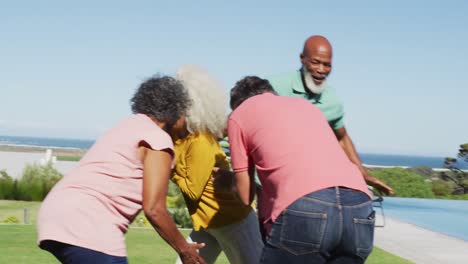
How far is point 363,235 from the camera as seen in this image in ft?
11.9

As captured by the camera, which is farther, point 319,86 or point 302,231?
point 319,86

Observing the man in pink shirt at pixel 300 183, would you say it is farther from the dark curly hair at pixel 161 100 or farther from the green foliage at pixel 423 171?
the green foliage at pixel 423 171

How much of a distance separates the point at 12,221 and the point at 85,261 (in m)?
10.0

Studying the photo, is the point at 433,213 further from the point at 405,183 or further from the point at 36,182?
the point at 36,182

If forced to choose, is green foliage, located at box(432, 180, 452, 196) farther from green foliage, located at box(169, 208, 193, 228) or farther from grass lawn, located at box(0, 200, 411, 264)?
grass lawn, located at box(0, 200, 411, 264)

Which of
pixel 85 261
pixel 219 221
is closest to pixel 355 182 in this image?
pixel 85 261

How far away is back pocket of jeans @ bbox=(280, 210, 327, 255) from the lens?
350cm

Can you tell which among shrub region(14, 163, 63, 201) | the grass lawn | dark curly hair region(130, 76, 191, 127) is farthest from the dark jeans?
shrub region(14, 163, 63, 201)

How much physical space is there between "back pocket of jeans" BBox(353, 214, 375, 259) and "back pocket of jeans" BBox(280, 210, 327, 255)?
0.18 metres

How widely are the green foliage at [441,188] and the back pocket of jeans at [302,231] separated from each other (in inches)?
913

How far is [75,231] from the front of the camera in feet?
11.8

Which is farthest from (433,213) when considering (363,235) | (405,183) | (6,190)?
(363,235)

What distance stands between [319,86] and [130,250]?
5.85 meters

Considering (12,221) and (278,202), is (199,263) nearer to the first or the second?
(278,202)
